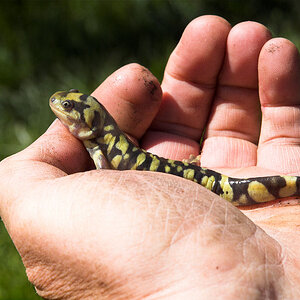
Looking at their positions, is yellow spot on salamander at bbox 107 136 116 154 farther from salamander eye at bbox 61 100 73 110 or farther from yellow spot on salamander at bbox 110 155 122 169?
salamander eye at bbox 61 100 73 110

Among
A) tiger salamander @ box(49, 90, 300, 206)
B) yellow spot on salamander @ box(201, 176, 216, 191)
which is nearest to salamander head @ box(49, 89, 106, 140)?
tiger salamander @ box(49, 90, 300, 206)

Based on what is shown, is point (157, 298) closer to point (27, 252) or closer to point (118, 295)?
point (118, 295)

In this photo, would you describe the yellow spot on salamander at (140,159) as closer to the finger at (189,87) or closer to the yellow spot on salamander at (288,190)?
the finger at (189,87)

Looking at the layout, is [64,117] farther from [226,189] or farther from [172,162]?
[226,189]

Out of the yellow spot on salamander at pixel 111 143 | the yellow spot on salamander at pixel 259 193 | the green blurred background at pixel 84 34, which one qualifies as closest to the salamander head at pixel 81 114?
the yellow spot on salamander at pixel 111 143

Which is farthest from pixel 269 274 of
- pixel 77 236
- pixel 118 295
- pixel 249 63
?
pixel 249 63

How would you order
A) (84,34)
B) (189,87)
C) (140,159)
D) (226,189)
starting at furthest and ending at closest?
(84,34) → (189,87) → (140,159) → (226,189)

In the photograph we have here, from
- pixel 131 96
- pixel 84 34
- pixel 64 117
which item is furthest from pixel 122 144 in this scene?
pixel 84 34
